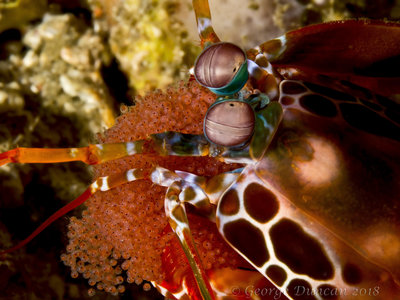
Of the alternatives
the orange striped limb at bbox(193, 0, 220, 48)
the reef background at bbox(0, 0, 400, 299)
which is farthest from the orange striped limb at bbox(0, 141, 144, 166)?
the reef background at bbox(0, 0, 400, 299)

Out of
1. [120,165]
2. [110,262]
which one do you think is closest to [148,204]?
[120,165]

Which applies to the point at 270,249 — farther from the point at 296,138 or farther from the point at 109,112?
the point at 109,112

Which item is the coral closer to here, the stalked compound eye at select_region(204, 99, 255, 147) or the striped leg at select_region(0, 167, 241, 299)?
the striped leg at select_region(0, 167, 241, 299)

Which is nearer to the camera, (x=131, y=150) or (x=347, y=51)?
(x=131, y=150)

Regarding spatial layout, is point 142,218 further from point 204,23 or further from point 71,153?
point 204,23

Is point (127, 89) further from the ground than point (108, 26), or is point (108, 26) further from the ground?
point (108, 26)

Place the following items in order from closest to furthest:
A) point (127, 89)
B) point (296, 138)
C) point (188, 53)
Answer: point (296, 138), point (188, 53), point (127, 89)

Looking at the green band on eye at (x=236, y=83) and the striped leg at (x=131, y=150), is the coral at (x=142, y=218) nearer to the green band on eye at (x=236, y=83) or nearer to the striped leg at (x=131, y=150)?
the striped leg at (x=131, y=150)

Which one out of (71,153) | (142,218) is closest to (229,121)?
(71,153)
